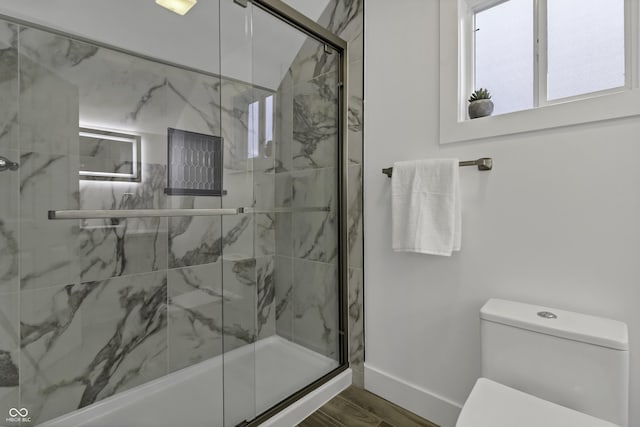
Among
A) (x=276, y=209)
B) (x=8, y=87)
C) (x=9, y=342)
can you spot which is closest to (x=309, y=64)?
(x=276, y=209)

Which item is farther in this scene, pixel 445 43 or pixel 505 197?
pixel 445 43

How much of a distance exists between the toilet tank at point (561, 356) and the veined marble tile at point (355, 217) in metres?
0.77

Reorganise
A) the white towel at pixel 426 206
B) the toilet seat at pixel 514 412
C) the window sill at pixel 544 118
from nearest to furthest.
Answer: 1. the toilet seat at pixel 514 412
2. the window sill at pixel 544 118
3. the white towel at pixel 426 206

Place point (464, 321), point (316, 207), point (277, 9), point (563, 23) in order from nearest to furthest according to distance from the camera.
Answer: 1. point (563, 23)
2. point (464, 321)
3. point (277, 9)
4. point (316, 207)

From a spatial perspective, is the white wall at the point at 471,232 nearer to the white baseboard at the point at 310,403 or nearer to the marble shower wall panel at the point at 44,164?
the white baseboard at the point at 310,403

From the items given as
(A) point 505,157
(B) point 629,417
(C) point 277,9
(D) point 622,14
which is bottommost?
(B) point 629,417

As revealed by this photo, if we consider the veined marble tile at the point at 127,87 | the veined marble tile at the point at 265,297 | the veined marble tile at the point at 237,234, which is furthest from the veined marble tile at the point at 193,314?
the veined marble tile at the point at 127,87

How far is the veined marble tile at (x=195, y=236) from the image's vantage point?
1.43m

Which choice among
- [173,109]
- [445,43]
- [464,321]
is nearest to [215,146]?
[173,109]

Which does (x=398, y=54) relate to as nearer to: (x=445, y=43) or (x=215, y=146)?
(x=445, y=43)

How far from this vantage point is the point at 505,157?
129cm

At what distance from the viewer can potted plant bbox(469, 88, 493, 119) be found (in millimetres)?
1333

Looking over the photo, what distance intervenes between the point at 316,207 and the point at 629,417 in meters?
1.50

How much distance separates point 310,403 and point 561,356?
3.68 ft
